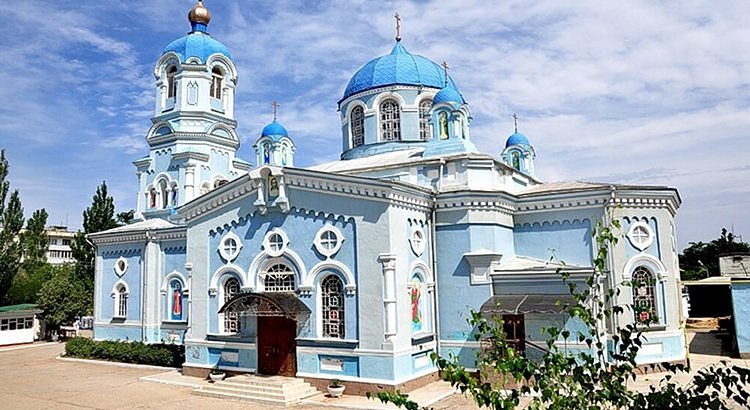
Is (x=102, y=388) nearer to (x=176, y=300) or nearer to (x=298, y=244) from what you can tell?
(x=176, y=300)

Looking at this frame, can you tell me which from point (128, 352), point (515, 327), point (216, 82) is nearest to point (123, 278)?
point (128, 352)

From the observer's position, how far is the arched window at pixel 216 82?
22.7m

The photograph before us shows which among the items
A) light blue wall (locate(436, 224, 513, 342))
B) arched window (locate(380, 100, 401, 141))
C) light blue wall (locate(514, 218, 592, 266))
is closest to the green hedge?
light blue wall (locate(436, 224, 513, 342))

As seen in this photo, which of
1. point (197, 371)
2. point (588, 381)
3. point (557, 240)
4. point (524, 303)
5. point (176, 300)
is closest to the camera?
point (588, 381)

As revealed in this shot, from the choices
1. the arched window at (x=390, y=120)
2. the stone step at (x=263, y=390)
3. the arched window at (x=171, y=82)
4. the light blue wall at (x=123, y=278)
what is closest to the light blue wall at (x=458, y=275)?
the stone step at (x=263, y=390)

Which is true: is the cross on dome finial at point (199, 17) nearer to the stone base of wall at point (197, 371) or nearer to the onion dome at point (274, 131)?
the onion dome at point (274, 131)

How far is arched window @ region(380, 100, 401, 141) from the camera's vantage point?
18453 millimetres

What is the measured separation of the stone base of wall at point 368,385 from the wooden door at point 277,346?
2.55 ft

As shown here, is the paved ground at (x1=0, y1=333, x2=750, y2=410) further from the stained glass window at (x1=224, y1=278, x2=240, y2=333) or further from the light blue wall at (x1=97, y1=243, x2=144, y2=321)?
the light blue wall at (x1=97, y1=243, x2=144, y2=321)

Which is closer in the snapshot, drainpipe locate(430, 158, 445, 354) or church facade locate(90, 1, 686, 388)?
church facade locate(90, 1, 686, 388)

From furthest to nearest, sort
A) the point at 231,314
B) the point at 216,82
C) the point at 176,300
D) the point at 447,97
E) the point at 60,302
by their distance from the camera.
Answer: the point at 60,302 < the point at 216,82 < the point at 176,300 < the point at 447,97 < the point at 231,314

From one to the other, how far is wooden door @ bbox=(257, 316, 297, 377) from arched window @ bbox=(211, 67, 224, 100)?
38.3 ft

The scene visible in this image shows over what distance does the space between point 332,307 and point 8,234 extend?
2255 cm

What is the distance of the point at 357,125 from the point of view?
760 inches
